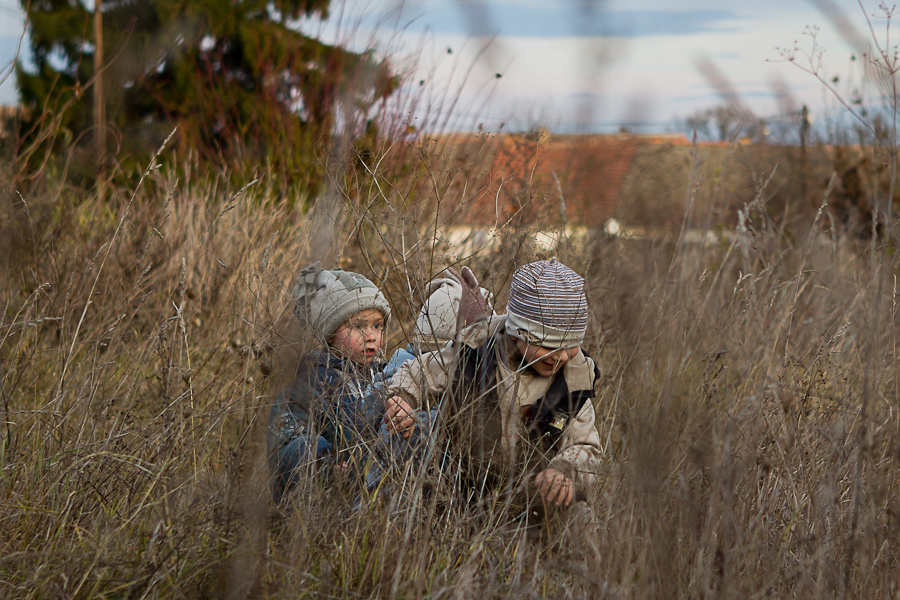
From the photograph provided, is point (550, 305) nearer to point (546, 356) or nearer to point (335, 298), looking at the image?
point (546, 356)

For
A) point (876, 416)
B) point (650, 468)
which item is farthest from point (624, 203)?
point (876, 416)

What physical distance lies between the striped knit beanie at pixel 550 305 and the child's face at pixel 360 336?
0.45 metres

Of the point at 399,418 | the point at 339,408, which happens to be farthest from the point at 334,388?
the point at 399,418

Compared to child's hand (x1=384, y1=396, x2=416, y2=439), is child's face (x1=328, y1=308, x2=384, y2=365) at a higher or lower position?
higher

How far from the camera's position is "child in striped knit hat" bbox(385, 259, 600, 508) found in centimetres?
167

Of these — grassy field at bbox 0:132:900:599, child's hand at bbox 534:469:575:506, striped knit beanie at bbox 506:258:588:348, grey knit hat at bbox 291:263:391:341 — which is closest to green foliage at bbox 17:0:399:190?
grey knit hat at bbox 291:263:391:341

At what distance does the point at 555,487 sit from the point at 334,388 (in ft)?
1.89

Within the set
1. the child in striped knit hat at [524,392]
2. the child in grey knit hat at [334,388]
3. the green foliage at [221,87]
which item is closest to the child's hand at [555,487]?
the child in striped knit hat at [524,392]

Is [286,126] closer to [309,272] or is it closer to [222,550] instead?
[309,272]

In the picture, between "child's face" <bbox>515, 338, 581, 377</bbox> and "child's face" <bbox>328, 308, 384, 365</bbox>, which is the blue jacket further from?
"child's face" <bbox>515, 338, 581, 377</bbox>

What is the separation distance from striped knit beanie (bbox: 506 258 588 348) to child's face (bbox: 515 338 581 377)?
0.02 metres

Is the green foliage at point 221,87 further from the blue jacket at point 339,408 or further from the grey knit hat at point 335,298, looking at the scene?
the blue jacket at point 339,408

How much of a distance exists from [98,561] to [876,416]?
1994mm

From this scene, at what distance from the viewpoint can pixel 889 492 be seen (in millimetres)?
1810
